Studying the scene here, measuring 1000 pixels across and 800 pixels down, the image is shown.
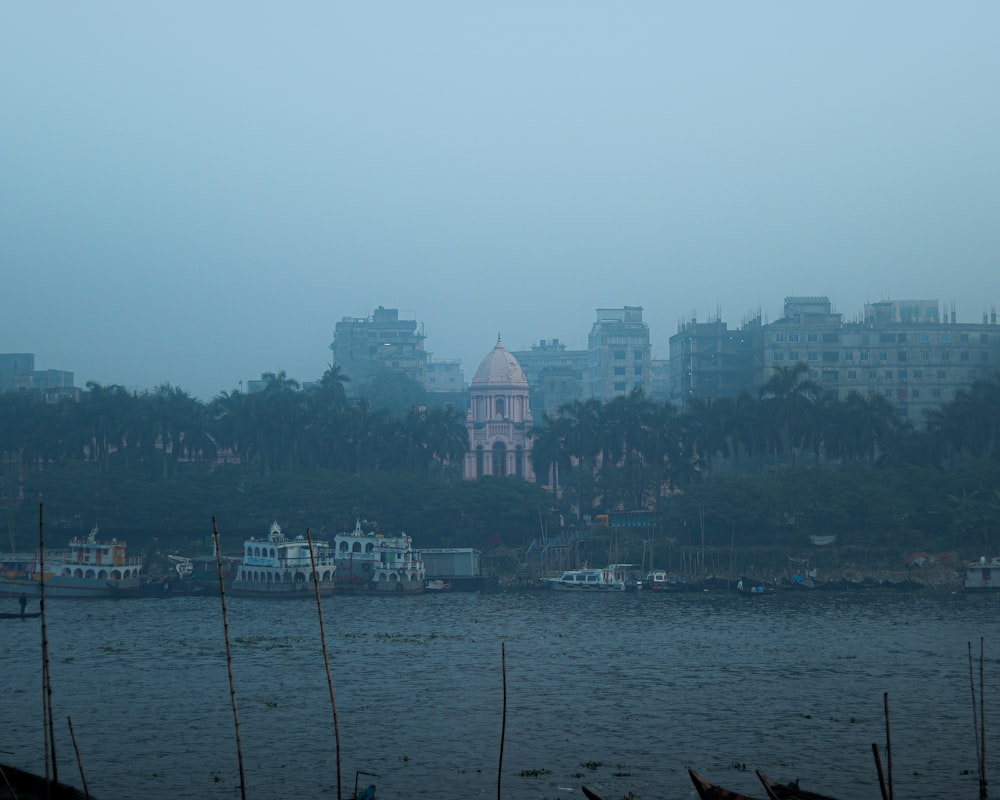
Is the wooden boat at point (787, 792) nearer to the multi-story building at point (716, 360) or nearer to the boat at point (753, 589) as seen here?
the boat at point (753, 589)

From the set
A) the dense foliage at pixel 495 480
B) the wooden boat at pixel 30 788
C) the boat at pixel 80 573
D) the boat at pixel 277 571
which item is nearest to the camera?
the wooden boat at pixel 30 788

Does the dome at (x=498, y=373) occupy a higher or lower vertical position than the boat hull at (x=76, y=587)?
higher

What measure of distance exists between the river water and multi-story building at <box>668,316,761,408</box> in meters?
101

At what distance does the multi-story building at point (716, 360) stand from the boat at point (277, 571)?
312ft

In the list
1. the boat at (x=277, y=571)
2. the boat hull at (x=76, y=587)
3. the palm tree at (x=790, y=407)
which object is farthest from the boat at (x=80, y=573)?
the palm tree at (x=790, y=407)

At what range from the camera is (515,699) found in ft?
180

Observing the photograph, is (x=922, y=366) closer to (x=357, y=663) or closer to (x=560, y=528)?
(x=560, y=528)

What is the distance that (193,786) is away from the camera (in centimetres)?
4091

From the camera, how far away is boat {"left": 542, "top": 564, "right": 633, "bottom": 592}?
10375 centimetres

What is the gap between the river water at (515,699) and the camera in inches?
1661

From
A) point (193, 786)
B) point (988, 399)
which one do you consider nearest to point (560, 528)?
point (988, 399)

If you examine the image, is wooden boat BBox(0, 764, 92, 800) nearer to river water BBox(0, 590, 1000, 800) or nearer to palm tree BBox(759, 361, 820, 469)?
river water BBox(0, 590, 1000, 800)

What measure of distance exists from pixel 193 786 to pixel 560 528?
271 feet

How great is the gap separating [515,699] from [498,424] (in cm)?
10194
